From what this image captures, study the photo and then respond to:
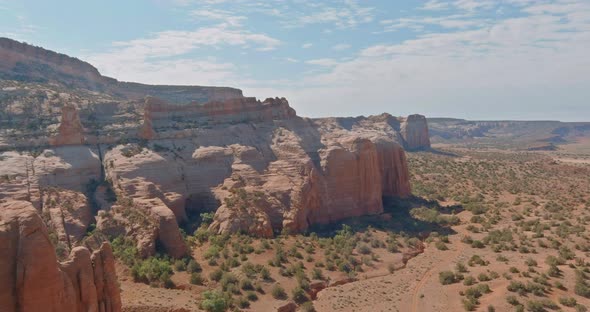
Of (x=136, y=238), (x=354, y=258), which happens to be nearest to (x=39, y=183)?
(x=136, y=238)

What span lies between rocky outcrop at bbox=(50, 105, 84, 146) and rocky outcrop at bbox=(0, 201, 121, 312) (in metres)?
25.8

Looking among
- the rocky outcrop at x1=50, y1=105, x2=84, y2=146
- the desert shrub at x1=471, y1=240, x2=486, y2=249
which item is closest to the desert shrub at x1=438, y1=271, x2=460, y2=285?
the desert shrub at x1=471, y1=240, x2=486, y2=249

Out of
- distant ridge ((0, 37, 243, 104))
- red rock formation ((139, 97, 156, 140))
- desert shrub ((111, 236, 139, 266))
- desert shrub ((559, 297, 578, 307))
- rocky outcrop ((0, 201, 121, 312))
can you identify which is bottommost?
desert shrub ((559, 297, 578, 307))

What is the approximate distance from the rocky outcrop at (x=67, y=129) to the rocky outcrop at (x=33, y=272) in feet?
84.8

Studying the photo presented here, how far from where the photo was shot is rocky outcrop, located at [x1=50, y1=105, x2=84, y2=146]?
124 ft

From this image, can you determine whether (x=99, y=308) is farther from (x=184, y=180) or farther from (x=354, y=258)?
(x=184, y=180)

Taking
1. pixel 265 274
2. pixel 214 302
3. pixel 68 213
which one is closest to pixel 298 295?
pixel 265 274

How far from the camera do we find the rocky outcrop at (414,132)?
4754 inches

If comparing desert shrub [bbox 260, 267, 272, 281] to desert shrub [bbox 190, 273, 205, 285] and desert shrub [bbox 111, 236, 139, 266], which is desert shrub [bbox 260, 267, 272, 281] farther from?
desert shrub [bbox 111, 236, 139, 266]

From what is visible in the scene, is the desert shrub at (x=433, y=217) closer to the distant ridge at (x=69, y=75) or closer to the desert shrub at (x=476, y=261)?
the desert shrub at (x=476, y=261)

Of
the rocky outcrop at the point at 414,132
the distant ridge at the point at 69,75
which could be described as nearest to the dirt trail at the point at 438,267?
the distant ridge at the point at 69,75

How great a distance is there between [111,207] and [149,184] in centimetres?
355

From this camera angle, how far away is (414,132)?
122562 mm

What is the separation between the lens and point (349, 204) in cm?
4141
